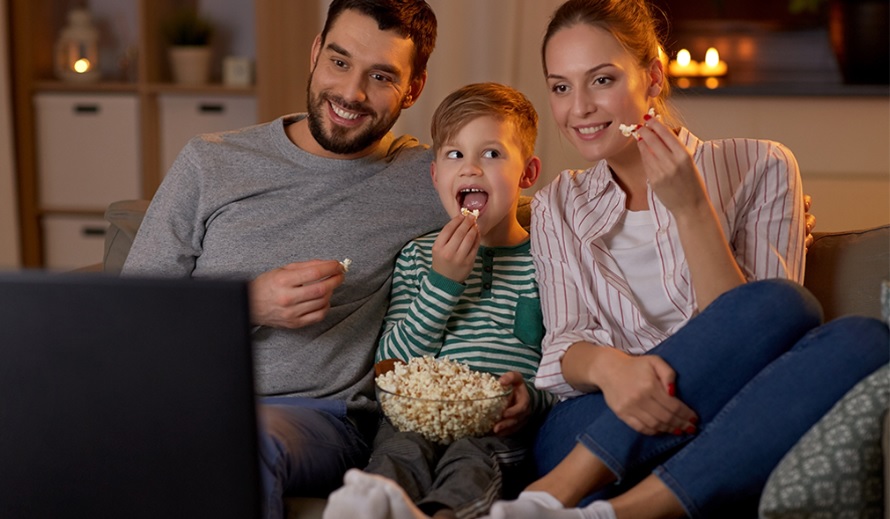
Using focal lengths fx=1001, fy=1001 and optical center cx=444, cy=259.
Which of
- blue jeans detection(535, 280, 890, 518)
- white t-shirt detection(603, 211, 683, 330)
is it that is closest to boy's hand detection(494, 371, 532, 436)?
blue jeans detection(535, 280, 890, 518)

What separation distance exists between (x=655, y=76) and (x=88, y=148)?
8.38 feet

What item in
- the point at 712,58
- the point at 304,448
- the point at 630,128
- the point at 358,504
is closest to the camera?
the point at 358,504

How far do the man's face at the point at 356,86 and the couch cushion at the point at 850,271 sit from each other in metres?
0.81

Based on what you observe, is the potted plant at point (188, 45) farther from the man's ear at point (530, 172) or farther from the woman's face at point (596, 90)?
the woman's face at point (596, 90)

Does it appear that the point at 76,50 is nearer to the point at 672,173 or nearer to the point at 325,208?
the point at 325,208

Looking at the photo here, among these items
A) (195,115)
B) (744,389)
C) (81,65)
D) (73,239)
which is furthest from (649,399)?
(81,65)

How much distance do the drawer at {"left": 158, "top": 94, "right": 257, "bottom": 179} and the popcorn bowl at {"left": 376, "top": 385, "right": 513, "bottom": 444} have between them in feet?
7.51

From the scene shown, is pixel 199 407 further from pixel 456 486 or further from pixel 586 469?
pixel 586 469

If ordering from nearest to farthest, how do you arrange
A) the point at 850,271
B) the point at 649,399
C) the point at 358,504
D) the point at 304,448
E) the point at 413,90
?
the point at 358,504 → the point at 649,399 → the point at 304,448 → the point at 850,271 → the point at 413,90

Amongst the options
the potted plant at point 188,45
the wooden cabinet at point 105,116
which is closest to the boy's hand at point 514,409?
the wooden cabinet at point 105,116

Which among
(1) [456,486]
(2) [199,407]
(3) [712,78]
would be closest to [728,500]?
(1) [456,486]

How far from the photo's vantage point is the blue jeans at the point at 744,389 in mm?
1335

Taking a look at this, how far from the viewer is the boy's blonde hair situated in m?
1.74

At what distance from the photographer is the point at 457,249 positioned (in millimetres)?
1638
